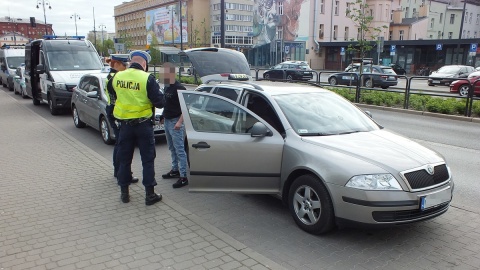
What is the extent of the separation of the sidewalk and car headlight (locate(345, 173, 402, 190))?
110 centimetres

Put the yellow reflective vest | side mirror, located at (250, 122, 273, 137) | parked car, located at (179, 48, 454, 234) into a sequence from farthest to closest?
the yellow reflective vest < side mirror, located at (250, 122, 273, 137) < parked car, located at (179, 48, 454, 234)

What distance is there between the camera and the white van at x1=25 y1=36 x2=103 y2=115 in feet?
42.9

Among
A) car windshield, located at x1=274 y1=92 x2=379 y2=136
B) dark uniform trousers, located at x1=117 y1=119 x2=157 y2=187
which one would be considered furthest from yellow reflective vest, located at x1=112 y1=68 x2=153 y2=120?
car windshield, located at x1=274 y1=92 x2=379 y2=136

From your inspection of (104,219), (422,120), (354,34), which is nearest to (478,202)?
(104,219)

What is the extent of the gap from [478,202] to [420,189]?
213 centimetres

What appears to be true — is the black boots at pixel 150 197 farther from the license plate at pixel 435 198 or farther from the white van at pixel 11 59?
the white van at pixel 11 59

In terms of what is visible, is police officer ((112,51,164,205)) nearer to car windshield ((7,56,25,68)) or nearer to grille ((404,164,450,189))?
grille ((404,164,450,189))

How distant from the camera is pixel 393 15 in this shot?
6781cm

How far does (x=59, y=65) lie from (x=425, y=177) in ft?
43.0

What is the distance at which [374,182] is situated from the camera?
3.78 m

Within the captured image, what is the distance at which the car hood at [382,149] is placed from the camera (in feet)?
12.9

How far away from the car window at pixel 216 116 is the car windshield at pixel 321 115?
1.66 feet

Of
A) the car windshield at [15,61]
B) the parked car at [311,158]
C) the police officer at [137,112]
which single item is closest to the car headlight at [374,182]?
the parked car at [311,158]

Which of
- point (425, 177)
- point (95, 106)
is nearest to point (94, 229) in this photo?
point (425, 177)
